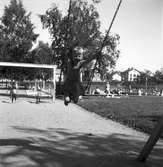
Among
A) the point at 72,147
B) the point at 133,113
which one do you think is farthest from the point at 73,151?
the point at 133,113

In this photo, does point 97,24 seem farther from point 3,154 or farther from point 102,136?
point 3,154

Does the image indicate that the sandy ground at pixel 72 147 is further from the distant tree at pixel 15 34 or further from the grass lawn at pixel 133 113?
the distant tree at pixel 15 34

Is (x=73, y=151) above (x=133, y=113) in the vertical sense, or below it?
below

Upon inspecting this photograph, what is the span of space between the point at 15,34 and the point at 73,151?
53617mm

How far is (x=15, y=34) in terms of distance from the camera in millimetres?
58812

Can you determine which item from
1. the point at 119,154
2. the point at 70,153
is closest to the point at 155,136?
the point at 119,154

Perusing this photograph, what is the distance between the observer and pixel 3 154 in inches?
276

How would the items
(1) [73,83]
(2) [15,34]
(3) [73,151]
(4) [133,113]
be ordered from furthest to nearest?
(2) [15,34]
(4) [133,113]
(1) [73,83]
(3) [73,151]

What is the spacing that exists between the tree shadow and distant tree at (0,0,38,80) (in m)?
49.2

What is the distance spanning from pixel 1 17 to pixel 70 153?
5534 centimetres

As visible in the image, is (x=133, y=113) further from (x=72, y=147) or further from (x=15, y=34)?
(x=15, y=34)

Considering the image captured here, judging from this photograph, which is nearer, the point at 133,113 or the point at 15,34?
the point at 133,113

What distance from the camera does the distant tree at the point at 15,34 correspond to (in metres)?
57.7

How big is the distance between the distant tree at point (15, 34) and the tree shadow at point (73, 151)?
162ft
